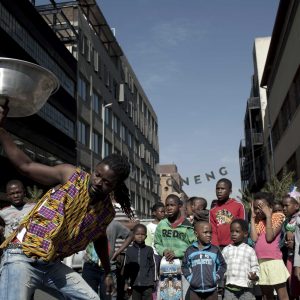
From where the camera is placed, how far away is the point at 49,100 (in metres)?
30.1

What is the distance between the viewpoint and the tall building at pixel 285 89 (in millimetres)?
25969

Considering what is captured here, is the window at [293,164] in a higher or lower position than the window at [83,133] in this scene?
lower

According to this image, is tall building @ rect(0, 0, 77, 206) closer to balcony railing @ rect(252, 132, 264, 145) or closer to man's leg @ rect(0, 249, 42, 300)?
balcony railing @ rect(252, 132, 264, 145)

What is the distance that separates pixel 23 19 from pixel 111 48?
23115 millimetres

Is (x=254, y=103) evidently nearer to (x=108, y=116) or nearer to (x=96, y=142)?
(x=108, y=116)

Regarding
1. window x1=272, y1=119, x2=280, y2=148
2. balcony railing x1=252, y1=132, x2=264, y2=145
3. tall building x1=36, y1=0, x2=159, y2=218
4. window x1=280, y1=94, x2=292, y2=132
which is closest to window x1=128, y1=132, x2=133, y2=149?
tall building x1=36, y1=0, x2=159, y2=218

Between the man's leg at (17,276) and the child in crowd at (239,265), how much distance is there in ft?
13.1

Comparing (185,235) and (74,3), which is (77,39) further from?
(185,235)

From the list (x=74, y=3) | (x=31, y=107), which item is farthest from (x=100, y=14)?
(x=31, y=107)

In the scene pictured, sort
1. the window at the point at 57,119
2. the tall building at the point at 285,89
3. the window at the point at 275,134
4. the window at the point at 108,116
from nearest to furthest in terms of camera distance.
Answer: the tall building at the point at 285,89 < the window at the point at 57,119 < the window at the point at 275,134 < the window at the point at 108,116

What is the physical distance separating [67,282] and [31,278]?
0.26m

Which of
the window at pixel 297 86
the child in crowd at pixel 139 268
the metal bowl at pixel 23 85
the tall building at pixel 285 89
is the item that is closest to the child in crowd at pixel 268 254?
the child in crowd at pixel 139 268

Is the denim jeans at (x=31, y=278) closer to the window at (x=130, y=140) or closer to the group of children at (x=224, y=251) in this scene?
the group of children at (x=224, y=251)

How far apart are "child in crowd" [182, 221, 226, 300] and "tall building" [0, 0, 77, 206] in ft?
57.2
